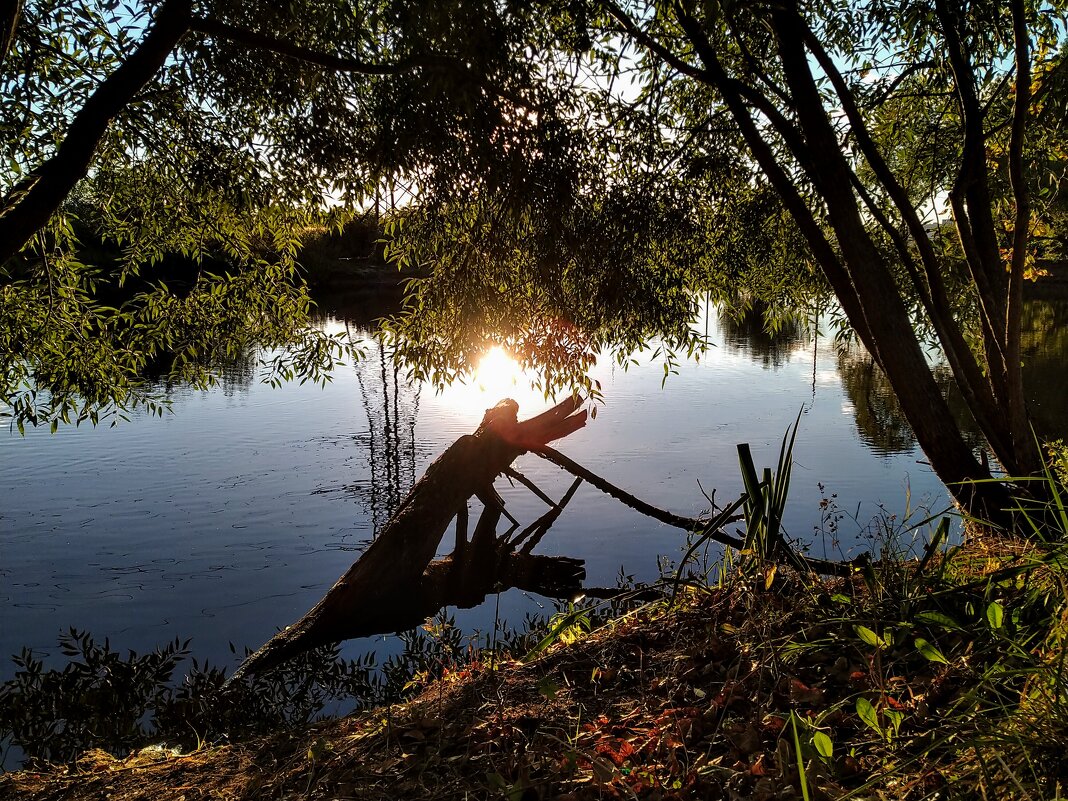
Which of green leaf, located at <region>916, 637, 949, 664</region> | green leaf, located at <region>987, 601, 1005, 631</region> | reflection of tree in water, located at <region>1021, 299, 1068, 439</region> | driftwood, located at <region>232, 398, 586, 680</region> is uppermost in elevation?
reflection of tree in water, located at <region>1021, 299, 1068, 439</region>

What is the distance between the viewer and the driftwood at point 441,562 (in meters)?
7.66

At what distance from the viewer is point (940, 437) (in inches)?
259

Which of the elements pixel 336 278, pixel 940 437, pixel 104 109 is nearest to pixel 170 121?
Answer: pixel 104 109

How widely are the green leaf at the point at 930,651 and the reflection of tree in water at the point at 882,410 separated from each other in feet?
37.2

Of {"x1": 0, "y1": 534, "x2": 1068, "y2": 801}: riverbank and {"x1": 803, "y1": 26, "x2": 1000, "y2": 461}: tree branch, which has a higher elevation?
{"x1": 803, "y1": 26, "x2": 1000, "y2": 461}: tree branch

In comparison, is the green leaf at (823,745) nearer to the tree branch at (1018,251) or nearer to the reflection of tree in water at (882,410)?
the tree branch at (1018,251)

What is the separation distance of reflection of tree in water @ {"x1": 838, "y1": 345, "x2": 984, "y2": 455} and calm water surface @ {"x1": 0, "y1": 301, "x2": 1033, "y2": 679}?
4.1 inches

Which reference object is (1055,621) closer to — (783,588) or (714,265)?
(783,588)

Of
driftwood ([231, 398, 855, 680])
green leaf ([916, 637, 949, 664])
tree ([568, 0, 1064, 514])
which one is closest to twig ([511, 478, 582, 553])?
driftwood ([231, 398, 855, 680])

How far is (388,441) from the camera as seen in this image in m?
16.0

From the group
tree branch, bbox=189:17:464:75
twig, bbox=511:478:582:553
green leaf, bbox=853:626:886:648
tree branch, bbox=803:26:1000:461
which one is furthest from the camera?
twig, bbox=511:478:582:553

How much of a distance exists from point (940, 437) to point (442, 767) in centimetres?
538

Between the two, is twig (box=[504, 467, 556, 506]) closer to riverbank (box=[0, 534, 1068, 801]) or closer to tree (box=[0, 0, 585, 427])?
tree (box=[0, 0, 585, 427])

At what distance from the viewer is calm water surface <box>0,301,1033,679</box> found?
29.0 ft
